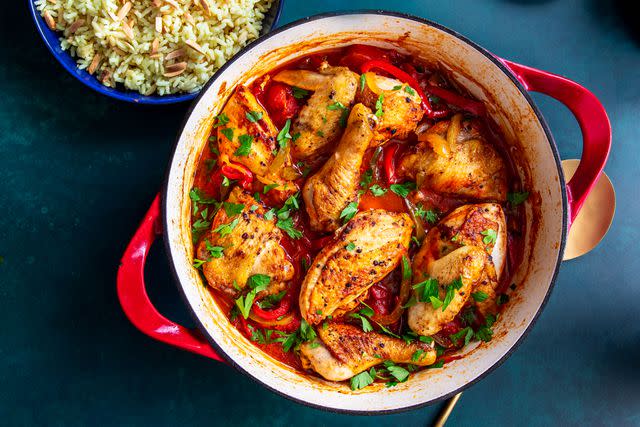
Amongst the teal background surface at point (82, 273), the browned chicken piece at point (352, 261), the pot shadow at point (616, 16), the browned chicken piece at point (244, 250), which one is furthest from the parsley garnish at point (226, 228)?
the pot shadow at point (616, 16)

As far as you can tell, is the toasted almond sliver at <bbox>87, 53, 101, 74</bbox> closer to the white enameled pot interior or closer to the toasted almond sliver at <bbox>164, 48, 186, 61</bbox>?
the toasted almond sliver at <bbox>164, 48, 186, 61</bbox>

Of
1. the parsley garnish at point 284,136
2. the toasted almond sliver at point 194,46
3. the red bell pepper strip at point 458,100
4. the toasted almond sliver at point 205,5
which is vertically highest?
the red bell pepper strip at point 458,100

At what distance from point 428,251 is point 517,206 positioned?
0.56 meters

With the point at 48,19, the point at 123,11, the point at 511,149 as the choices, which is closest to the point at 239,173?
the point at 123,11

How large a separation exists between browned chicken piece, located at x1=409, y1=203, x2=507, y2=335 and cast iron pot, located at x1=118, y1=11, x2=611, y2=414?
22cm

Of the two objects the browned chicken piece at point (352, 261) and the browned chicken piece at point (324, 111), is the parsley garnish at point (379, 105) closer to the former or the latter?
the browned chicken piece at point (324, 111)

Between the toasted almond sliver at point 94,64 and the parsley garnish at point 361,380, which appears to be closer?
the parsley garnish at point 361,380

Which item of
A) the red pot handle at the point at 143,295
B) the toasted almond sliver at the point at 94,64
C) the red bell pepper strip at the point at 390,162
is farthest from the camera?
the toasted almond sliver at the point at 94,64

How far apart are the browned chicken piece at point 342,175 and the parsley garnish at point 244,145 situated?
0.33 m

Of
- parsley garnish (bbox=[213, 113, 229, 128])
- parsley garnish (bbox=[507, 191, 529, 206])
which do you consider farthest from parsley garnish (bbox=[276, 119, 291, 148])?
parsley garnish (bbox=[507, 191, 529, 206])

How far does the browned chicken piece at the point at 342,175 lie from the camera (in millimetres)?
2855

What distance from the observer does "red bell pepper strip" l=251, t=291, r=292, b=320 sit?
301cm

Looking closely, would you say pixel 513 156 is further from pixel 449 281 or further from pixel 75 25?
pixel 75 25

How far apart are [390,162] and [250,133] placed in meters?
0.68
